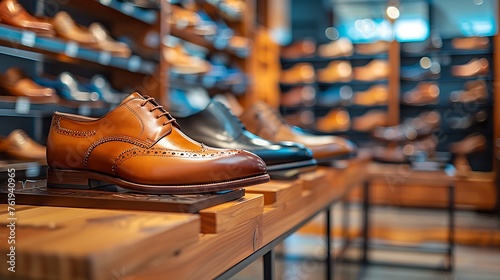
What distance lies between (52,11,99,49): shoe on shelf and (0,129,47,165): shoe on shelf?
604 millimetres

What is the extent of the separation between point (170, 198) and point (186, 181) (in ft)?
0.15

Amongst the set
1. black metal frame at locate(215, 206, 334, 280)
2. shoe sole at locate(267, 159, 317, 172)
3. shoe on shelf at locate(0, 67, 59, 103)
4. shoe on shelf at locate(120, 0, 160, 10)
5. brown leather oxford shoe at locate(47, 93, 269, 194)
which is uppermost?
shoe on shelf at locate(120, 0, 160, 10)

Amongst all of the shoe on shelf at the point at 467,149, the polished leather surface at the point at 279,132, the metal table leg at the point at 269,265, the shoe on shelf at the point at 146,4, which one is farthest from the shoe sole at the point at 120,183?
the shoe on shelf at the point at 467,149

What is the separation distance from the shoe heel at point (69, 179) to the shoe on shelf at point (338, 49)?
224 inches

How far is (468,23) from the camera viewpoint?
20.0 feet

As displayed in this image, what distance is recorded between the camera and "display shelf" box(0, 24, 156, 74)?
203 cm

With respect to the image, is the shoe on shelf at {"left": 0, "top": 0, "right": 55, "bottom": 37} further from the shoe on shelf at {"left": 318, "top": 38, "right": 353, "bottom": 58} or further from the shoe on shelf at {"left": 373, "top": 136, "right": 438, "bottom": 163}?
the shoe on shelf at {"left": 318, "top": 38, "right": 353, "bottom": 58}

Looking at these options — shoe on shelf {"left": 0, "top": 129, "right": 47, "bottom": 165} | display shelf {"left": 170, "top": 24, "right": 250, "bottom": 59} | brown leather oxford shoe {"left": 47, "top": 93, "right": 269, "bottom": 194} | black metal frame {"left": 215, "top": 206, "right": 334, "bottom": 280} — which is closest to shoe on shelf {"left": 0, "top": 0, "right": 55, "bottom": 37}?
shoe on shelf {"left": 0, "top": 129, "right": 47, "bottom": 165}

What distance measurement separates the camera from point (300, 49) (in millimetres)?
6594

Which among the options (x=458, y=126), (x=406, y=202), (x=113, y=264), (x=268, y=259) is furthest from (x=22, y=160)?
(x=458, y=126)

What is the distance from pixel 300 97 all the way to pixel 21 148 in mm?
4687

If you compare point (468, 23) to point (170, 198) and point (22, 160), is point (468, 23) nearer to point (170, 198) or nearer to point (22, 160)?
point (22, 160)

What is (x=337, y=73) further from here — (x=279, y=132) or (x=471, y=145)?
(x=279, y=132)

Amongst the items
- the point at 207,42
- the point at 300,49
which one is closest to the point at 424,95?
the point at 300,49
